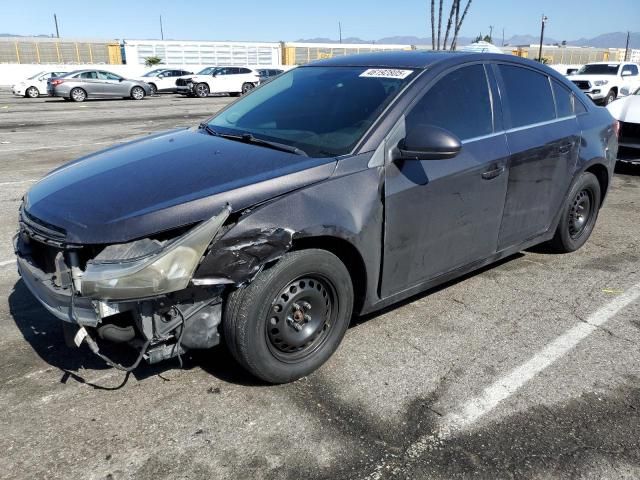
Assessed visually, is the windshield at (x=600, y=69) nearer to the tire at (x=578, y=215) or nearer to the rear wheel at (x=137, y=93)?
the tire at (x=578, y=215)

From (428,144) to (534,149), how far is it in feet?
4.54

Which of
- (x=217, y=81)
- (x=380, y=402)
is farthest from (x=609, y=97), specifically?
(x=380, y=402)

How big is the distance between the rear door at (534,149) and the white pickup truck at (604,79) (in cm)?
1789

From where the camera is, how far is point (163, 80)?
31406mm

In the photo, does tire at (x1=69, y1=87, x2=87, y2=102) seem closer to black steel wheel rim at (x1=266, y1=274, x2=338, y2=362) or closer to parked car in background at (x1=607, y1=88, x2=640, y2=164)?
parked car in background at (x1=607, y1=88, x2=640, y2=164)

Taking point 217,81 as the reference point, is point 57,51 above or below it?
above

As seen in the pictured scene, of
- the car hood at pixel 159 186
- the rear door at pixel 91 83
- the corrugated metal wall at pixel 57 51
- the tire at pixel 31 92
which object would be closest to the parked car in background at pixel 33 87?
the tire at pixel 31 92

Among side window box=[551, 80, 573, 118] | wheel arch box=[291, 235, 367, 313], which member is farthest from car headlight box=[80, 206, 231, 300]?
side window box=[551, 80, 573, 118]

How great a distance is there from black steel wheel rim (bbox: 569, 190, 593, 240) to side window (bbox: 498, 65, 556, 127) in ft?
3.01

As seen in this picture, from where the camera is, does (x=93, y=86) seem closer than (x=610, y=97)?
No

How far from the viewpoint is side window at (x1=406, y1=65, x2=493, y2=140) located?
3487 mm

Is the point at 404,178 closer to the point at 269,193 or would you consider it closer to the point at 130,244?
the point at 269,193

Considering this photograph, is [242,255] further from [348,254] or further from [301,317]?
[348,254]

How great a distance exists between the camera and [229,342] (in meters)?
2.85
